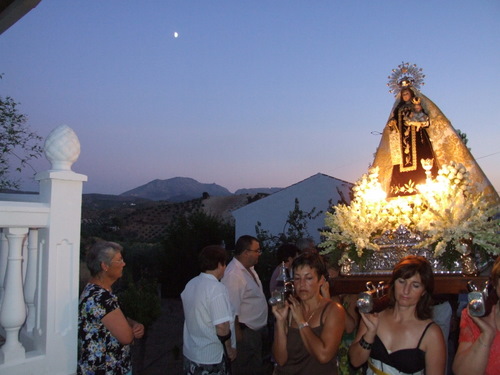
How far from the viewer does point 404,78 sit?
524 centimetres

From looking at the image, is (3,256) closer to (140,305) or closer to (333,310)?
(333,310)

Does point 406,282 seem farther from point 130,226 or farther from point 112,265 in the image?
point 130,226

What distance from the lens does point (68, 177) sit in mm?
2830

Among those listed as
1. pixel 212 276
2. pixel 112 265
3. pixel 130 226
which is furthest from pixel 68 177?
pixel 130 226

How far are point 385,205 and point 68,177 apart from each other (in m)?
3.16

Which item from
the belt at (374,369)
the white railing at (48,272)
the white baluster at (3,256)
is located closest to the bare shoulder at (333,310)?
the belt at (374,369)

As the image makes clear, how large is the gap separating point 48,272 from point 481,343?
2413 mm

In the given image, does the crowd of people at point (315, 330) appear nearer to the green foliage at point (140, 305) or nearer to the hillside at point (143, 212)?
the green foliage at point (140, 305)

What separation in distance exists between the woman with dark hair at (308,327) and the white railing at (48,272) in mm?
1311

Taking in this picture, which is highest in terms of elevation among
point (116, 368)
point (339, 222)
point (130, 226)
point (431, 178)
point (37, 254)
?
point (130, 226)

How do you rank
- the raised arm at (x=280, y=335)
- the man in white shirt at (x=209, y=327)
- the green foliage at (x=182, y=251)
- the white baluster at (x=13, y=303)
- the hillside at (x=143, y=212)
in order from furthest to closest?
the hillside at (x=143, y=212) → the green foliage at (x=182, y=251) → the man in white shirt at (x=209, y=327) → the raised arm at (x=280, y=335) → the white baluster at (x=13, y=303)

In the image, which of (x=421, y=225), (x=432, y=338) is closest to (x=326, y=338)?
(x=432, y=338)

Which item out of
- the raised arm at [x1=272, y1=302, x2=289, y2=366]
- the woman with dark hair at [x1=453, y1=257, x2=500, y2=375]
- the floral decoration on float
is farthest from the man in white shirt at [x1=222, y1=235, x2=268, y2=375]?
the woman with dark hair at [x1=453, y1=257, x2=500, y2=375]

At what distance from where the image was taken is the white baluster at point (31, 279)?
288 centimetres
